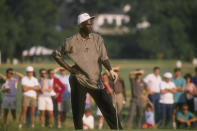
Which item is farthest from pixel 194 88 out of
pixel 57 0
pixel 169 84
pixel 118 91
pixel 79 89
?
pixel 57 0

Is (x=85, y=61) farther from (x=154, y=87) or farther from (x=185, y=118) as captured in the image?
(x=154, y=87)

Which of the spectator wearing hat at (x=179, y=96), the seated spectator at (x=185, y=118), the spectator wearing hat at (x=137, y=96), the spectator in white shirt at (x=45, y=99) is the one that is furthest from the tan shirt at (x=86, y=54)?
the spectator wearing hat at (x=179, y=96)

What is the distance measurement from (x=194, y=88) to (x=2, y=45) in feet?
201

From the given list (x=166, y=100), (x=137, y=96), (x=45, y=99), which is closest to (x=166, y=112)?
(x=166, y=100)

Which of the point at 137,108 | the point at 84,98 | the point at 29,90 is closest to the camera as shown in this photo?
the point at 84,98

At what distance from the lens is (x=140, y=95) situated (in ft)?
54.4

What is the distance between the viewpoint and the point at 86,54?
8266 mm

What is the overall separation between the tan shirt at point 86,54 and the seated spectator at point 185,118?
8.51m

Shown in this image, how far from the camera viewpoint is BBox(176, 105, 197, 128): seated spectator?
1636 centimetres

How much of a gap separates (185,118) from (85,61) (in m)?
8.78

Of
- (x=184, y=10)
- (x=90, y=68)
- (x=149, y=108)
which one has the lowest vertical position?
(x=149, y=108)

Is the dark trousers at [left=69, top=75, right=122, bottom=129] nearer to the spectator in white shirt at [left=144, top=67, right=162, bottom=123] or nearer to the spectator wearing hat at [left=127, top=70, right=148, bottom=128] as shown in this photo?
the spectator wearing hat at [left=127, top=70, right=148, bottom=128]

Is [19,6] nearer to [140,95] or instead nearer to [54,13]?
[54,13]

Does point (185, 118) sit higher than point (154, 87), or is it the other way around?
point (154, 87)
